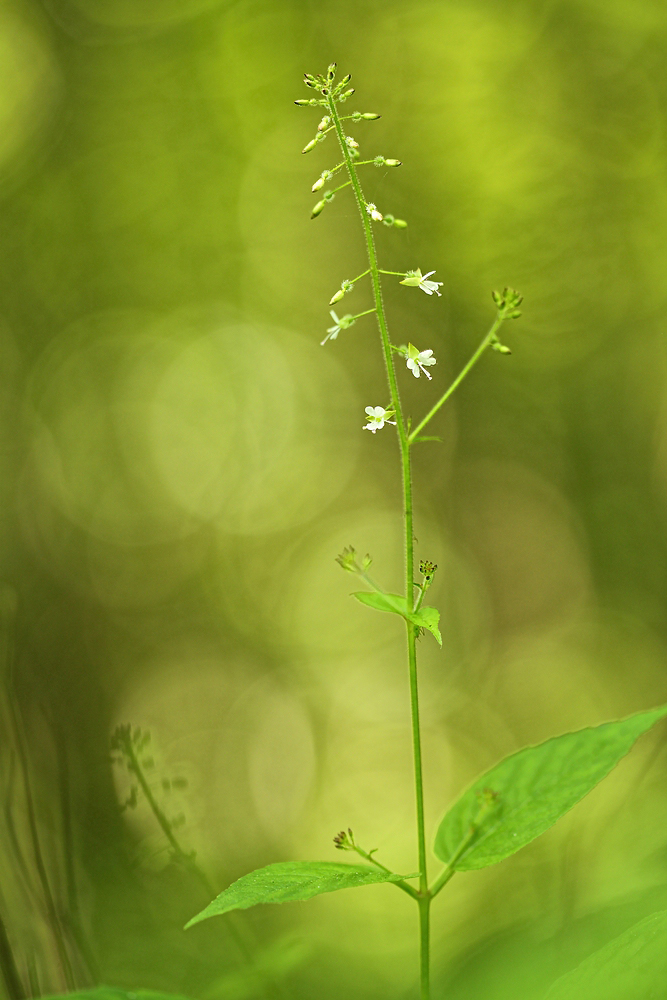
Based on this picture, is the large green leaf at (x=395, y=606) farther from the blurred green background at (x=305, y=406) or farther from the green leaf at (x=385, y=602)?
the blurred green background at (x=305, y=406)

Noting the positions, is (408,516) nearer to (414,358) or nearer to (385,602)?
(385,602)

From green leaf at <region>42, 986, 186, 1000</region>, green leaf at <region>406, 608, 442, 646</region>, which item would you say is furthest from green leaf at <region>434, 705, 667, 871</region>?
green leaf at <region>42, 986, 186, 1000</region>

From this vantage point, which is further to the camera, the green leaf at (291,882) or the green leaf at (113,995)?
the green leaf at (291,882)

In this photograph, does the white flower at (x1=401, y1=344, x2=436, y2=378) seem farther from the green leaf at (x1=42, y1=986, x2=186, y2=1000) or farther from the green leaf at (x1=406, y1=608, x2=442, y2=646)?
the green leaf at (x1=42, y1=986, x2=186, y2=1000)

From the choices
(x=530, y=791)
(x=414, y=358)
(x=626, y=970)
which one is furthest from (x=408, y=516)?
(x=626, y=970)

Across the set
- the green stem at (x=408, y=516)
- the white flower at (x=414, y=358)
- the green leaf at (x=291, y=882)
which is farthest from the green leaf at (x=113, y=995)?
the white flower at (x=414, y=358)

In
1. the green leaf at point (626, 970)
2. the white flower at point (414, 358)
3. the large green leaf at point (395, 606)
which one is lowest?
the green leaf at point (626, 970)

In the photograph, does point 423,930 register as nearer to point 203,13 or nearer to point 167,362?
point 167,362
